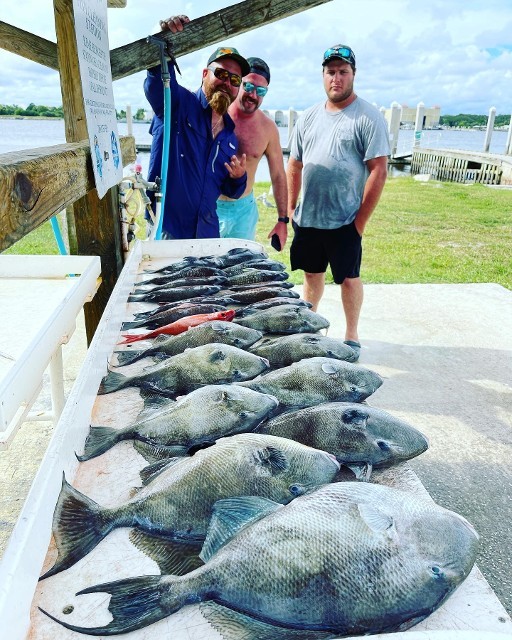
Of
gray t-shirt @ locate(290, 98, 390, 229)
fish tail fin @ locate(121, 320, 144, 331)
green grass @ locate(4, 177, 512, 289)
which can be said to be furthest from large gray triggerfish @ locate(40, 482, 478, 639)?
green grass @ locate(4, 177, 512, 289)

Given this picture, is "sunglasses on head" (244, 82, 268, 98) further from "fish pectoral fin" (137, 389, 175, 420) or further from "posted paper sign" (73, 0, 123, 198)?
"fish pectoral fin" (137, 389, 175, 420)

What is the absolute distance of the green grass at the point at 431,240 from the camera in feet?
27.8

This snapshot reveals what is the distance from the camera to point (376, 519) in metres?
1.16

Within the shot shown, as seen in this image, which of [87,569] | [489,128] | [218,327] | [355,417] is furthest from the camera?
[489,128]

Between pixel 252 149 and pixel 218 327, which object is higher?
pixel 252 149

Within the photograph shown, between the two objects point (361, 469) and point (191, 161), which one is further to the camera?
point (191, 161)

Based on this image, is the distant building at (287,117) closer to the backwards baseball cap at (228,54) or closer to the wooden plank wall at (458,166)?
the wooden plank wall at (458,166)

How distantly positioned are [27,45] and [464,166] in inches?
1124

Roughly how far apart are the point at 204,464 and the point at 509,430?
3227mm

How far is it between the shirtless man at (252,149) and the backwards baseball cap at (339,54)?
27.4 inches

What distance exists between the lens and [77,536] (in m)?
1.28

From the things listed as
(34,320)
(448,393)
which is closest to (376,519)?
(34,320)

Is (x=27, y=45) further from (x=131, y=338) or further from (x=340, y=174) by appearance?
(x=340, y=174)

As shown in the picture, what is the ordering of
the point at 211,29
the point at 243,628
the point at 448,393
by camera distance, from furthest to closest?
the point at 448,393, the point at 211,29, the point at 243,628
